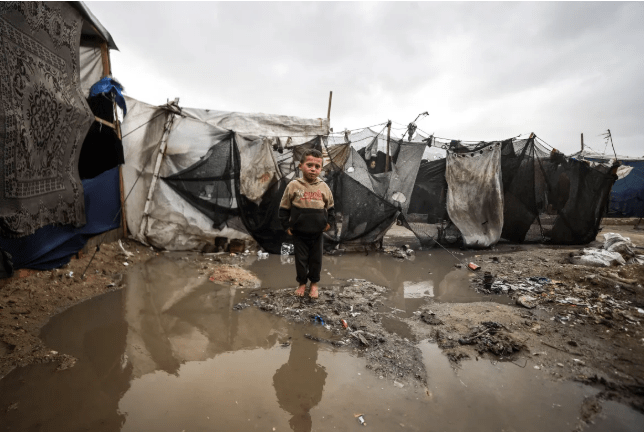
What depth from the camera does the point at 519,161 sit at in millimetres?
6289

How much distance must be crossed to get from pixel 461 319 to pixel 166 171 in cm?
521

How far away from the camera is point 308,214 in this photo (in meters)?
3.12

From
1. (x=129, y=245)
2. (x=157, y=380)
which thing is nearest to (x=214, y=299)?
(x=157, y=380)

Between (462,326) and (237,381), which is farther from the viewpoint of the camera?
(462,326)

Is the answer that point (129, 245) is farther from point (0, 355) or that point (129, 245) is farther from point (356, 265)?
point (356, 265)

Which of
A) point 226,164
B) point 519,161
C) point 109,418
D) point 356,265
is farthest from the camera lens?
point 519,161

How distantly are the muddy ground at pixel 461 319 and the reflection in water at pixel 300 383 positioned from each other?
203 mm

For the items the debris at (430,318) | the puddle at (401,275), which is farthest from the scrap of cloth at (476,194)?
the debris at (430,318)

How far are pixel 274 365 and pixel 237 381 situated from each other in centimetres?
30

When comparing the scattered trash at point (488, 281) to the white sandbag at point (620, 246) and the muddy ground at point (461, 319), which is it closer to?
the muddy ground at point (461, 319)

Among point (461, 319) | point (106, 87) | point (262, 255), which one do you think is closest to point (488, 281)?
point (461, 319)

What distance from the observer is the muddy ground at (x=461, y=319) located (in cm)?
214

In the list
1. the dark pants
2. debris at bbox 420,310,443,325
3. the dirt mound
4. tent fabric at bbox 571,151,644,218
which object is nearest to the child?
the dark pants

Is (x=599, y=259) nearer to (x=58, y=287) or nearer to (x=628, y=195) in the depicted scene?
(x=58, y=287)
